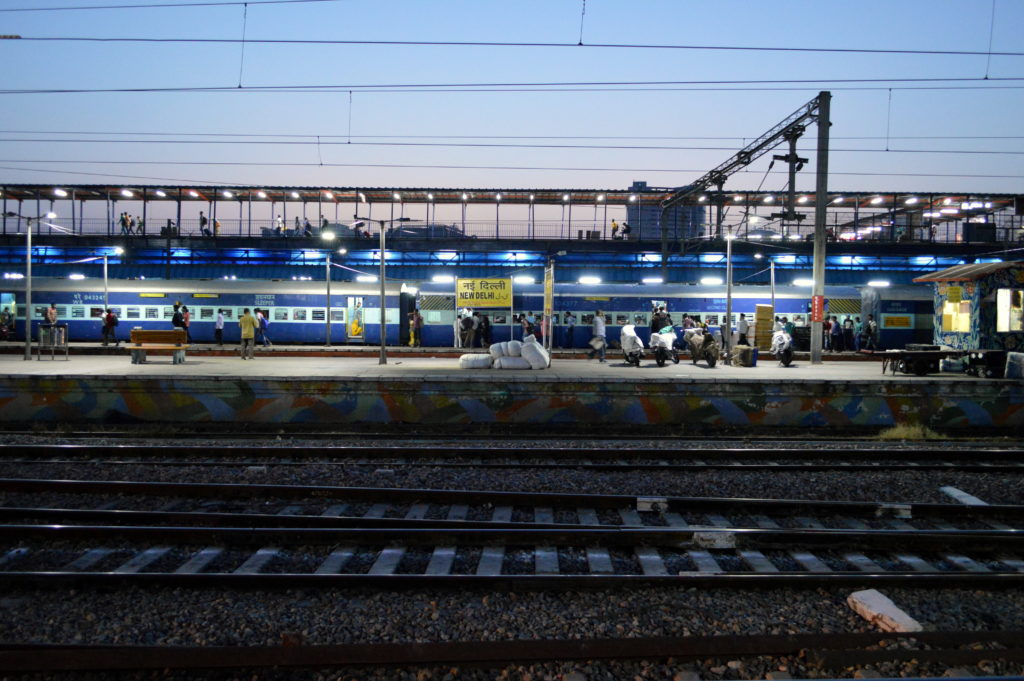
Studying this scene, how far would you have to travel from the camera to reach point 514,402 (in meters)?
14.9

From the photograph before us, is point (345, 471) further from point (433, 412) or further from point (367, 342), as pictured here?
point (367, 342)

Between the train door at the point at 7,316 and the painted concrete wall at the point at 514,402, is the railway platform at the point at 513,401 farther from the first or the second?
the train door at the point at 7,316

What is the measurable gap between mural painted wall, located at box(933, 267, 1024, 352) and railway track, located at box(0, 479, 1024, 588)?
12.3 meters

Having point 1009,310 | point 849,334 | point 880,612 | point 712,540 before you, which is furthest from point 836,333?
point 880,612

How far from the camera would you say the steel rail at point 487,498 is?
24.4 feet

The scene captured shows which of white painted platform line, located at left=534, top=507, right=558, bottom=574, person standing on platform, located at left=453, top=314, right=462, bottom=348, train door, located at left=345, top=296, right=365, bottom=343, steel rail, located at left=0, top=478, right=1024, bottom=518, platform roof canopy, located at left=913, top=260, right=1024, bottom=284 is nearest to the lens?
white painted platform line, located at left=534, top=507, right=558, bottom=574

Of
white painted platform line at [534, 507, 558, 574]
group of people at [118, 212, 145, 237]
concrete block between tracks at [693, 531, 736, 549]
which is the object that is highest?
group of people at [118, 212, 145, 237]

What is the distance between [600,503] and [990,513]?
4.32m

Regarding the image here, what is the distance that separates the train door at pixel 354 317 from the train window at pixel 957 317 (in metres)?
22.7

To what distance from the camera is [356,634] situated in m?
4.64

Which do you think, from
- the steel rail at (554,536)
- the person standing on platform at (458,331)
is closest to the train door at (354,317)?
the person standing on platform at (458,331)

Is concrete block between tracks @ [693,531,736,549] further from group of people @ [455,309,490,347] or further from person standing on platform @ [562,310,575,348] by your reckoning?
person standing on platform @ [562,310,575,348]

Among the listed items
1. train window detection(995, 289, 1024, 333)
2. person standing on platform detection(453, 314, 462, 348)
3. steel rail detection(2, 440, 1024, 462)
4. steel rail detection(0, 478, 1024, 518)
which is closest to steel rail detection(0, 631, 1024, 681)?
steel rail detection(0, 478, 1024, 518)

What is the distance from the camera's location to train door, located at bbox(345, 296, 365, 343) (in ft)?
102
